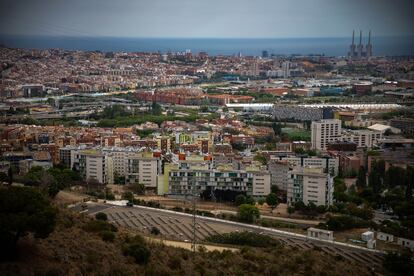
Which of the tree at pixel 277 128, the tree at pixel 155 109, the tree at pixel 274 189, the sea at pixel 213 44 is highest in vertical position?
the sea at pixel 213 44

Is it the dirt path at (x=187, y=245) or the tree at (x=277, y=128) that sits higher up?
the dirt path at (x=187, y=245)

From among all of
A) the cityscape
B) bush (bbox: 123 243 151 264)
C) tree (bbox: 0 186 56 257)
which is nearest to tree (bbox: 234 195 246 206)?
the cityscape

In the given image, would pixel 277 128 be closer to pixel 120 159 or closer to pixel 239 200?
pixel 120 159

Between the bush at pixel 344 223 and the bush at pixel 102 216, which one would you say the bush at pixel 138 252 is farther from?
the bush at pixel 344 223

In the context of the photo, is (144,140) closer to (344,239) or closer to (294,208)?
(294,208)

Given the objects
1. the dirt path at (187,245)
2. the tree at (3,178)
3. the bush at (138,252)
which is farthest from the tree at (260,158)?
the bush at (138,252)

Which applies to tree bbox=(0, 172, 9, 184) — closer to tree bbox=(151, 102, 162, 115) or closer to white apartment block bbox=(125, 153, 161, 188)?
white apartment block bbox=(125, 153, 161, 188)
